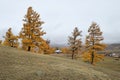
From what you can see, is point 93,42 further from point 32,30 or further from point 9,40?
point 9,40

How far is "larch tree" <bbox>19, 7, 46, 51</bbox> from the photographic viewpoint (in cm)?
4094

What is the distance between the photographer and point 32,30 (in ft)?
136

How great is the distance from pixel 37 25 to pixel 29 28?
204cm

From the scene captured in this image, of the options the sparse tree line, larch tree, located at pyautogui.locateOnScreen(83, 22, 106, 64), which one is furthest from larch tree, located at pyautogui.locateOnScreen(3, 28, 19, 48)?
larch tree, located at pyautogui.locateOnScreen(83, 22, 106, 64)

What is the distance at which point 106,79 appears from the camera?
23547 mm

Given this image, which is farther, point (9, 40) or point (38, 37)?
point (9, 40)

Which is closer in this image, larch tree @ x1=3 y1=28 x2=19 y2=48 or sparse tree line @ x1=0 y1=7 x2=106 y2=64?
sparse tree line @ x1=0 y1=7 x2=106 y2=64

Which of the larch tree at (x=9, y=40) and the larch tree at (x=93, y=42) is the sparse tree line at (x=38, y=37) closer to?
the larch tree at (x=93, y=42)

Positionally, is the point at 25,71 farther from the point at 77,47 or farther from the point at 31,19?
the point at 77,47

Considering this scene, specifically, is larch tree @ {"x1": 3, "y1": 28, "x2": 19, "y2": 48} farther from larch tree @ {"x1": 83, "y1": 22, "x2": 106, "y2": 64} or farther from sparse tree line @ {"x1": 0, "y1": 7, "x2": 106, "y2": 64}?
larch tree @ {"x1": 83, "y1": 22, "x2": 106, "y2": 64}

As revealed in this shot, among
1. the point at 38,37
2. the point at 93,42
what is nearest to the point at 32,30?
the point at 38,37

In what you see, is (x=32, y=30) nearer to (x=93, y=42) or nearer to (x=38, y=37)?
(x=38, y=37)

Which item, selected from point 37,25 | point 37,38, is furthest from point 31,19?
point 37,38

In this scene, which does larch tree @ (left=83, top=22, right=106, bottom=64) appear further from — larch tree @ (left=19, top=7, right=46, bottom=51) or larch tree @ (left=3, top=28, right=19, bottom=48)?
larch tree @ (left=3, top=28, right=19, bottom=48)
